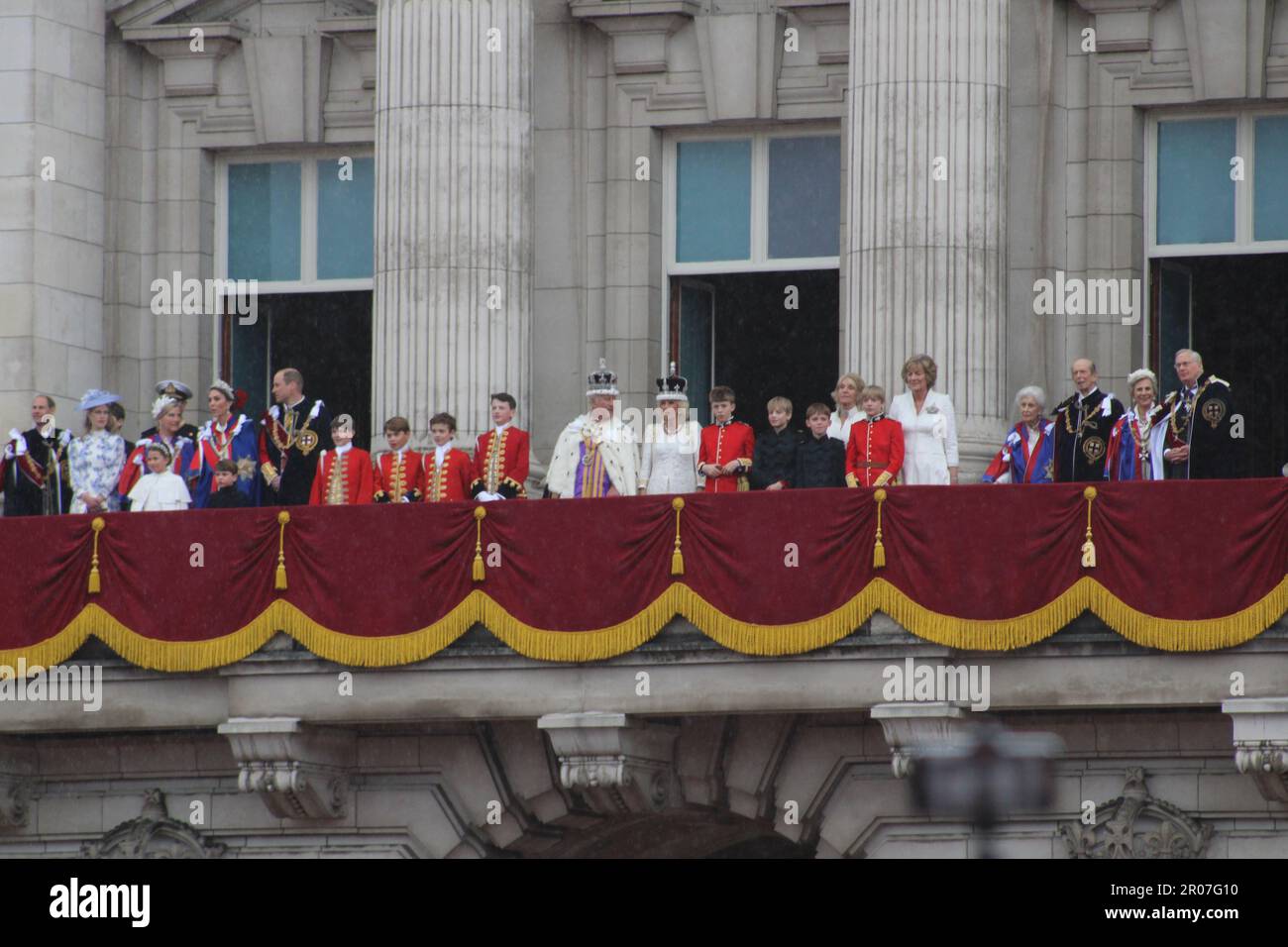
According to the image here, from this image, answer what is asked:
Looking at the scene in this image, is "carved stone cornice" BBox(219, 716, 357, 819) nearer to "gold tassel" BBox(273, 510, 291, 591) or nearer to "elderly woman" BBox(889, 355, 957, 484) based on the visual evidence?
"gold tassel" BBox(273, 510, 291, 591)

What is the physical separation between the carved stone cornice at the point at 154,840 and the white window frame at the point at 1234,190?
40.1 ft

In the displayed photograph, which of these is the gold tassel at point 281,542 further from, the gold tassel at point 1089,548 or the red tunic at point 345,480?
the gold tassel at point 1089,548

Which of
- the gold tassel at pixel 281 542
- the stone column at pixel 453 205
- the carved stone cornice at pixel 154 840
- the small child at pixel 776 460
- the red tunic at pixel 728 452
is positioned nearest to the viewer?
the small child at pixel 776 460

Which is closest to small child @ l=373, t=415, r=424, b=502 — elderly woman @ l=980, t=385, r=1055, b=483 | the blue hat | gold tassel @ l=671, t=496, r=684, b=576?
gold tassel @ l=671, t=496, r=684, b=576

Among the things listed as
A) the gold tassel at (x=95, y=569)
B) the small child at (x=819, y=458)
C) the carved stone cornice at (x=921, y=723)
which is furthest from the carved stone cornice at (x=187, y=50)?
the carved stone cornice at (x=921, y=723)

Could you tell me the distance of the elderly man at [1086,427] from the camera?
1374 inches

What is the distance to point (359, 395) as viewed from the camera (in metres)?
43.5

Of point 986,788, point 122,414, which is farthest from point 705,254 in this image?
point 986,788

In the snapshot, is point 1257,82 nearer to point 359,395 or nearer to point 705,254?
point 705,254

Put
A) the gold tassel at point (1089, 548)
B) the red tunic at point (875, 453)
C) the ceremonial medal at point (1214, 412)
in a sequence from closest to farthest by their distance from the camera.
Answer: the gold tassel at point (1089, 548) → the ceremonial medal at point (1214, 412) → the red tunic at point (875, 453)

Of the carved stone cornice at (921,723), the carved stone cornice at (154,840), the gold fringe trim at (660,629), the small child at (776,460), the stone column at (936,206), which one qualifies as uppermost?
the stone column at (936,206)

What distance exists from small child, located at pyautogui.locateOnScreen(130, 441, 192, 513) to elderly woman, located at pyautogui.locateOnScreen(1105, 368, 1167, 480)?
9.54 metres

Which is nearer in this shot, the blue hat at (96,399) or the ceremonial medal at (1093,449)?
the ceremonial medal at (1093,449)

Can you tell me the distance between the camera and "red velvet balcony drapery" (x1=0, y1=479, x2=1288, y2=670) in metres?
33.6
